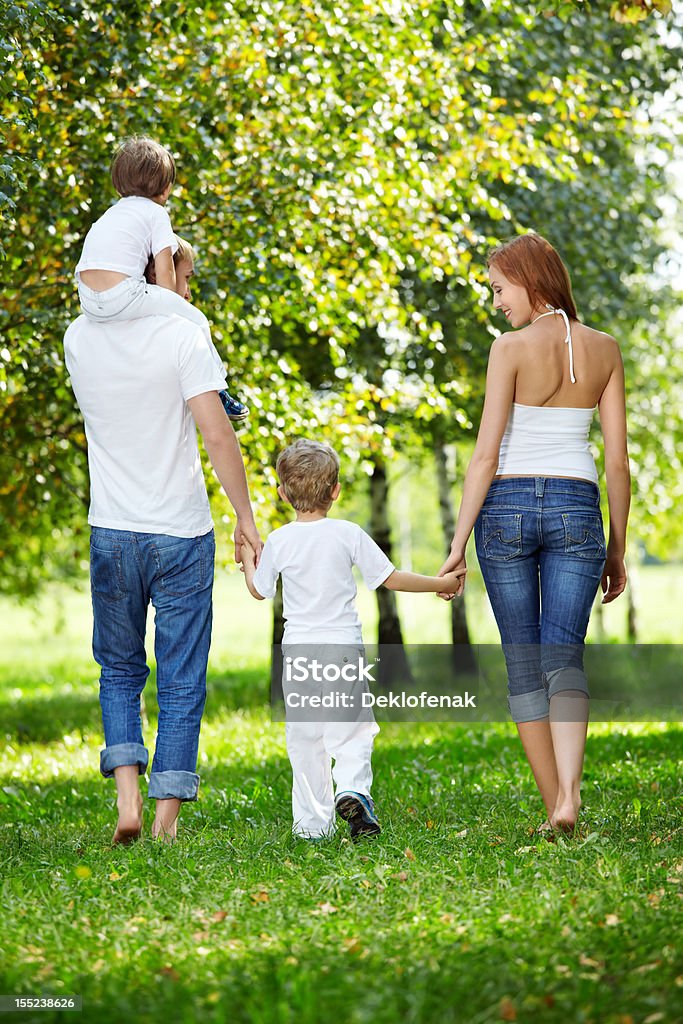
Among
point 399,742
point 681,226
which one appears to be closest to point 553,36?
point 681,226

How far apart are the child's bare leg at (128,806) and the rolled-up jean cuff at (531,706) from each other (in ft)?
5.11

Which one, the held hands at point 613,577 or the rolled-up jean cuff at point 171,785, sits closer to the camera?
the rolled-up jean cuff at point 171,785

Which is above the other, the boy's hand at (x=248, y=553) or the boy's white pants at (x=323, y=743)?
the boy's hand at (x=248, y=553)

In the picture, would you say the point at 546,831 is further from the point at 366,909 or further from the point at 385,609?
the point at 385,609

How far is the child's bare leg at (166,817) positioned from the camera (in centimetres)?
458

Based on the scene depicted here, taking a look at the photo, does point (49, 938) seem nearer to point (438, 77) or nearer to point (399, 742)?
point (399, 742)

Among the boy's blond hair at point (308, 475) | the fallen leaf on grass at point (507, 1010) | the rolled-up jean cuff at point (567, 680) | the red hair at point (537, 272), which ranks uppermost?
the red hair at point (537, 272)

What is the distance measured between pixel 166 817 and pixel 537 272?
2707 millimetres

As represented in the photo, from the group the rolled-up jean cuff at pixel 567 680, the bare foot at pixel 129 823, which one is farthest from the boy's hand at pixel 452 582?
the bare foot at pixel 129 823

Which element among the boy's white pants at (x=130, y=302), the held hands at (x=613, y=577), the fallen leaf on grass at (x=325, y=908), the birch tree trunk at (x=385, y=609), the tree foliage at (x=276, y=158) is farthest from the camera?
the birch tree trunk at (x=385, y=609)

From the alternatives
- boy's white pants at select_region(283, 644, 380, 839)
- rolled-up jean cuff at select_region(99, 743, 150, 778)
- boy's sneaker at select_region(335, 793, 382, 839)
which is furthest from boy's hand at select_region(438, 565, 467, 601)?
rolled-up jean cuff at select_region(99, 743, 150, 778)

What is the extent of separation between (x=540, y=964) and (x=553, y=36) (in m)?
9.51

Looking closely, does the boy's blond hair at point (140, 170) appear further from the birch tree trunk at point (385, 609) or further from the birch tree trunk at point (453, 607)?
the birch tree trunk at point (453, 607)

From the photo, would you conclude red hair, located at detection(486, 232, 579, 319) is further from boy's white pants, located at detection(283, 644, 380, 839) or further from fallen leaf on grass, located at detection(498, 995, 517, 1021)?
fallen leaf on grass, located at detection(498, 995, 517, 1021)
